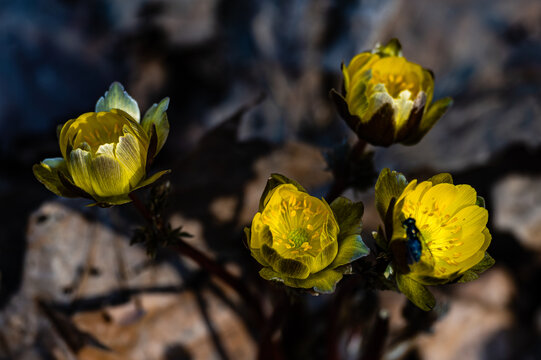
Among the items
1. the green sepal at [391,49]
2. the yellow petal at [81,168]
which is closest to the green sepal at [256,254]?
the yellow petal at [81,168]

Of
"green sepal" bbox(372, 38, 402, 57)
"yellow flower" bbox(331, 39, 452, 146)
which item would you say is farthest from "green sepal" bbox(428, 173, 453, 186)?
"green sepal" bbox(372, 38, 402, 57)

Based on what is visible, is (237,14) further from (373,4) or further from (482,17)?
(482,17)

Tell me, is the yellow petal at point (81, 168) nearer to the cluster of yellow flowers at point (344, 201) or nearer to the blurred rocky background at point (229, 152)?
the cluster of yellow flowers at point (344, 201)

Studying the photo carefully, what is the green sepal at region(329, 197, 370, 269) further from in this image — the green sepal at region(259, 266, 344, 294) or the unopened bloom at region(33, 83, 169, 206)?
the unopened bloom at region(33, 83, 169, 206)

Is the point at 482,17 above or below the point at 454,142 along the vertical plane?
above

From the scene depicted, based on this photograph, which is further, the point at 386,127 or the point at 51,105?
the point at 51,105

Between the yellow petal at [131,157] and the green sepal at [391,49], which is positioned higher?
the yellow petal at [131,157]

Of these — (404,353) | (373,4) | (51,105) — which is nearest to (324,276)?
(404,353)
